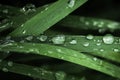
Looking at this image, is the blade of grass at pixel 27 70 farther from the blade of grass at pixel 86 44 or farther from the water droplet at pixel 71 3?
the water droplet at pixel 71 3

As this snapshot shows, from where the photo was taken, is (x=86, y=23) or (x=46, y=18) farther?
(x=86, y=23)

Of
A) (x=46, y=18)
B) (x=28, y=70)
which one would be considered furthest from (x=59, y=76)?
(x=46, y=18)

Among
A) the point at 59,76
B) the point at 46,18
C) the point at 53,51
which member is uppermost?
the point at 46,18

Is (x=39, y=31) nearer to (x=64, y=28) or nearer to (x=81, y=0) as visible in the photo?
(x=81, y=0)

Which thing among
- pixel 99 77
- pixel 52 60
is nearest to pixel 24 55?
pixel 52 60

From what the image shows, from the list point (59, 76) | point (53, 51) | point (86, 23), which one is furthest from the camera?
point (86, 23)

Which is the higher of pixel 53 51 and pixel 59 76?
pixel 53 51

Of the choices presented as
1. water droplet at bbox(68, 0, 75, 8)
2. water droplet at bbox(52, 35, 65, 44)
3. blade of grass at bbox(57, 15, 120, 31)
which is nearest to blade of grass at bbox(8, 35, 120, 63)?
water droplet at bbox(52, 35, 65, 44)

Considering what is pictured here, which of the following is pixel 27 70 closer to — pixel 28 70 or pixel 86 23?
pixel 28 70

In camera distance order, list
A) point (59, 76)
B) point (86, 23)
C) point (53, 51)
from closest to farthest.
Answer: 1. point (53, 51)
2. point (59, 76)
3. point (86, 23)
